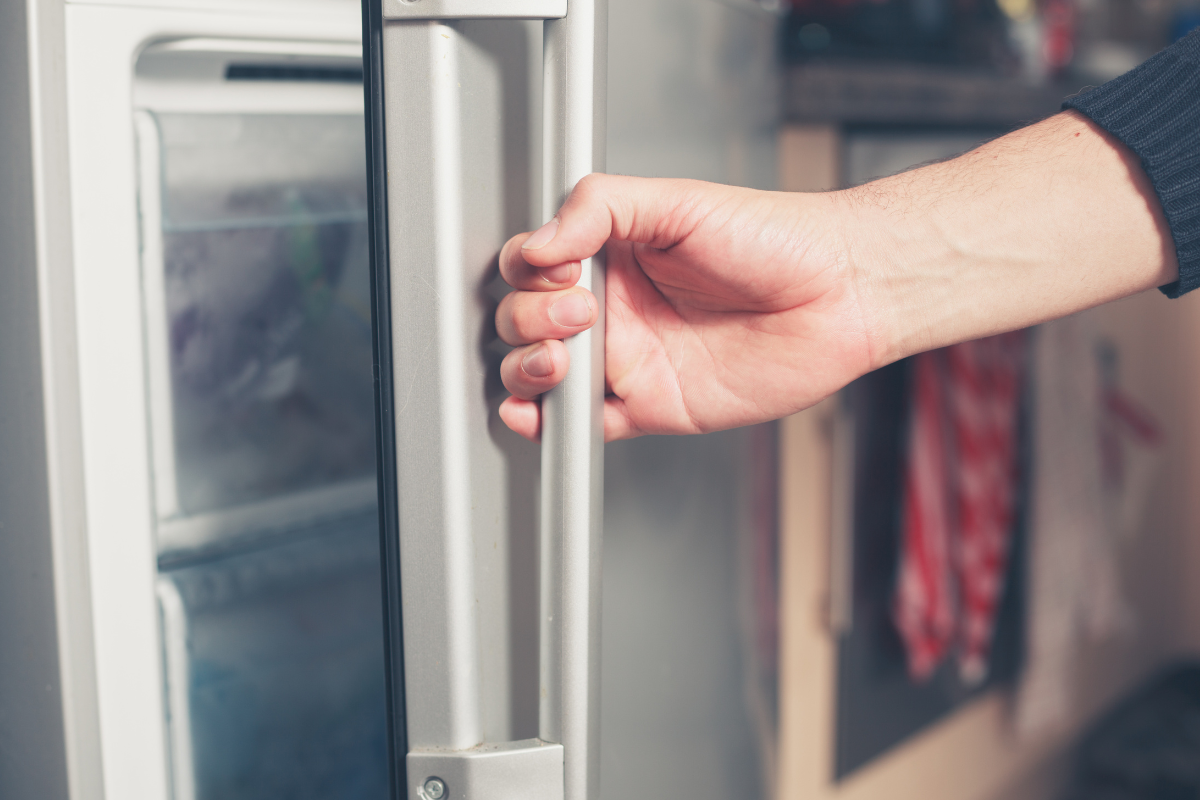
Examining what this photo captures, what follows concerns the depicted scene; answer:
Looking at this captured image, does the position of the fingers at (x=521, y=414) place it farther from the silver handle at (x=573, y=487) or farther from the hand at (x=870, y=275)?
the hand at (x=870, y=275)

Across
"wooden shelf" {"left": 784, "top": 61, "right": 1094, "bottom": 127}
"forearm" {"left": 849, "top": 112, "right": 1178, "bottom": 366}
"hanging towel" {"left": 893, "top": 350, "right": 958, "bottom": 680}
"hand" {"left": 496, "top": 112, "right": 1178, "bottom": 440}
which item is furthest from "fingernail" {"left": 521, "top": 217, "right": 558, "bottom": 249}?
"hanging towel" {"left": 893, "top": 350, "right": 958, "bottom": 680}

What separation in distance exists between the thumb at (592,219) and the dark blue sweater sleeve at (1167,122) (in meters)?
0.32

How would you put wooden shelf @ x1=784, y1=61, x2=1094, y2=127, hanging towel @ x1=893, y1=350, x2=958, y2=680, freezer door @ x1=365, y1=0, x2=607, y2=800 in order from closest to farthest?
freezer door @ x1=365, y1=0, x2=607, y2=800 < wooden shelf @ x1=784, y1=61, x2=1094, y2=127 < hanging towel @ x1=893, y1=350, x2=958, y2=680

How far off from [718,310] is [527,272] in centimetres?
24

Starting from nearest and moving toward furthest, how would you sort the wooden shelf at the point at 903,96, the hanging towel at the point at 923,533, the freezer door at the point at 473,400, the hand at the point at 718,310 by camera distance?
1. the freezer door at the point at 473,400
2. the hand at the point at 718,310
3. the wooden shelf at the point at 903,96
4. the hanging towel at the point at 923,533

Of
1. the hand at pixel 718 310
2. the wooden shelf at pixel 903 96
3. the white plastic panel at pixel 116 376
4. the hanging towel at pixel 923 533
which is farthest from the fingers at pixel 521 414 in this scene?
the hanging towel at pixel 923 533

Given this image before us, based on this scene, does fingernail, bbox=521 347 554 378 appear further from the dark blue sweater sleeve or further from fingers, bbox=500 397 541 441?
the dark blue sweater sleeve

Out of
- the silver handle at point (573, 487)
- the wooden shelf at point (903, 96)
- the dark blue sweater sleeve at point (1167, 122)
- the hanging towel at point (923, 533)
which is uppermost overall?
the wooden shelf at point (903, 96)

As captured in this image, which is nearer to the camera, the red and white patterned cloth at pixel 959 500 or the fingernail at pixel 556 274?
the fingernail at pixel 556 274

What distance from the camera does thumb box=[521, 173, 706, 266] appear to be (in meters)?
0.44

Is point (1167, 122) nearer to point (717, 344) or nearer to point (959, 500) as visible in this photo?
point (717, 344)

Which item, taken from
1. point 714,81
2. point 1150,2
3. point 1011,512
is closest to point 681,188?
point 714,81

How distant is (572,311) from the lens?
1.45 feet

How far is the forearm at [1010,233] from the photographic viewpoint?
0.62m
